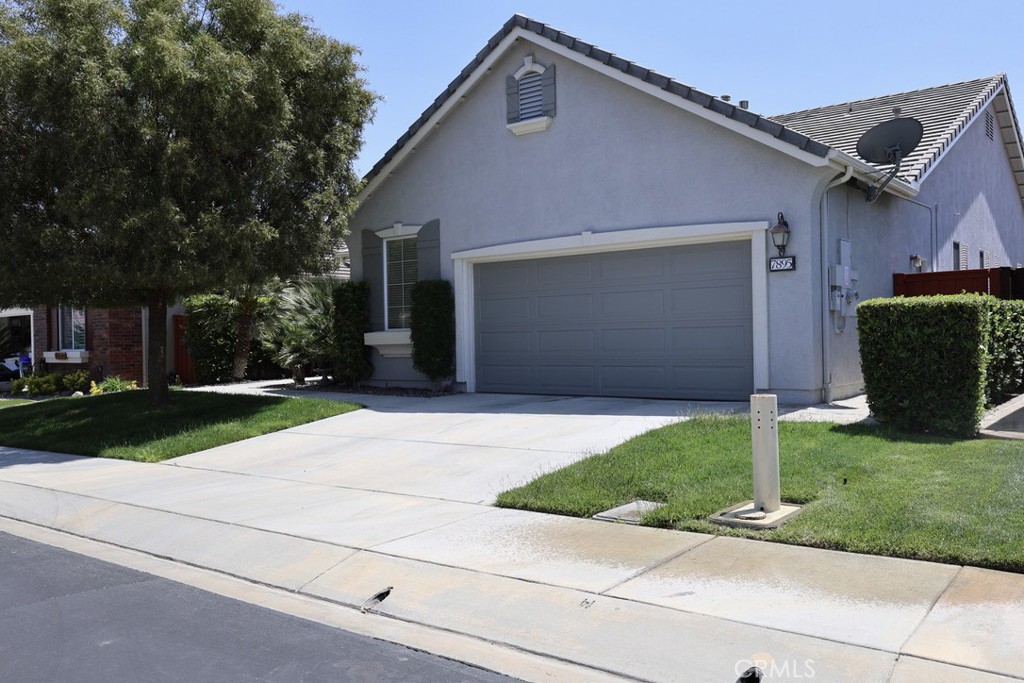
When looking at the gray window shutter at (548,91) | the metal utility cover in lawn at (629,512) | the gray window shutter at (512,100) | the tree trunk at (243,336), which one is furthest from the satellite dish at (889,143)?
the tree trunk at (243,336)

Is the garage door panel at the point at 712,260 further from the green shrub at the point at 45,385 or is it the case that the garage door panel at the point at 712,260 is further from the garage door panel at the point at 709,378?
Answer: the green shrub at the point at 45,385

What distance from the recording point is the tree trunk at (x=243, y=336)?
19.5 metres

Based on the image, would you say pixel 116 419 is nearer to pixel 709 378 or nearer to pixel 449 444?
pixel 449 444

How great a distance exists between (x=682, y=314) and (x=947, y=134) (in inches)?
251

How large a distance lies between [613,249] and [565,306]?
1288mm

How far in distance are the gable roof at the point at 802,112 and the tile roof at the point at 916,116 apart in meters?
0.02

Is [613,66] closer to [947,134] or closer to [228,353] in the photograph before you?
[947,134]

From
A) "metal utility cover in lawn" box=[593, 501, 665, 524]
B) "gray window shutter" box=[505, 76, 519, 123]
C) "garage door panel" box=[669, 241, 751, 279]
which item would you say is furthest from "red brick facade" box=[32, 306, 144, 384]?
"metal utility cover in lawn" box=[593, 501, 665, 524]

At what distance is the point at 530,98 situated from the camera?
14.8 metres

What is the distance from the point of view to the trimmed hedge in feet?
30.2

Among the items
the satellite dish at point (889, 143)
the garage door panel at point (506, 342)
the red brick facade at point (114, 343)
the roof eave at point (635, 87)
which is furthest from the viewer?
the red brick facade at point (114, 343)

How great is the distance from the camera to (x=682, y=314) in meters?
13.3

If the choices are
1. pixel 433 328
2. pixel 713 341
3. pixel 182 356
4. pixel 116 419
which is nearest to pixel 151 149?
pixel 116 419

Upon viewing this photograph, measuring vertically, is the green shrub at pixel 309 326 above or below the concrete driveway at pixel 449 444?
above
